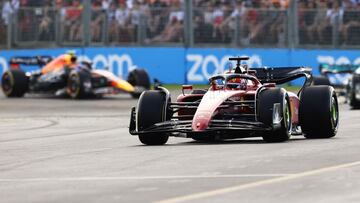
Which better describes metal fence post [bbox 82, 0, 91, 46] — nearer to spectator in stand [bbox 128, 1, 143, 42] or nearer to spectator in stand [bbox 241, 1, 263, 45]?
spectator in stand [bbox 128, 1, 143, 42]

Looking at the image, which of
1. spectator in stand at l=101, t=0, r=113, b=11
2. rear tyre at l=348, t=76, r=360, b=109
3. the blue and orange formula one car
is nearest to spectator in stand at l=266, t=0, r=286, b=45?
spectator in stand at l=101, t=0, r=113, b=11

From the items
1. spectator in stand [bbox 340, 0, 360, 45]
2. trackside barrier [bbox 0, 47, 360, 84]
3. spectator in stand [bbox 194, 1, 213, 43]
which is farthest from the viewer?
spectator in stand [bbox 194, 1, 213, 43]

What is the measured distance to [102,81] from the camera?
28.9m

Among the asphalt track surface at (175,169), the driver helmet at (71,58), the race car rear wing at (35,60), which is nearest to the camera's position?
the asphalt track surface at (175,169)

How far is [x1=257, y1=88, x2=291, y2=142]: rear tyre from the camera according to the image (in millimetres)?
13344

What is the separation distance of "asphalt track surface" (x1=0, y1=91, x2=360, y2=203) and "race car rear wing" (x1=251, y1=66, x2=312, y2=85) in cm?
107

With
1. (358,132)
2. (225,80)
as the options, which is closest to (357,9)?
(358,132)

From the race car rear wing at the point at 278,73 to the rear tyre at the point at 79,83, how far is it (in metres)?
13.3

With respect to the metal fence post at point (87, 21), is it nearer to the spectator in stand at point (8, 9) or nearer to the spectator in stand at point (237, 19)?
the spectator in stand at point (8, 9)

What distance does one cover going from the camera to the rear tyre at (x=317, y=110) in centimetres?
1423

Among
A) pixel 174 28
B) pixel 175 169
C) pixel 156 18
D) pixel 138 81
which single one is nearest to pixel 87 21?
pixel 156 18

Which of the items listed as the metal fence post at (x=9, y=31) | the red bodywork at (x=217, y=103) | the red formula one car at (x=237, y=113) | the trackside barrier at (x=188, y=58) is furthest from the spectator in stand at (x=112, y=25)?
the red bodywork at (x=217, y=103)

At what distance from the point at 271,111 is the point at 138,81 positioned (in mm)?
15990

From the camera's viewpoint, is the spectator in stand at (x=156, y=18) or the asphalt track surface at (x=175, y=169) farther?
the spectator in stand at (x=156, y=18)
